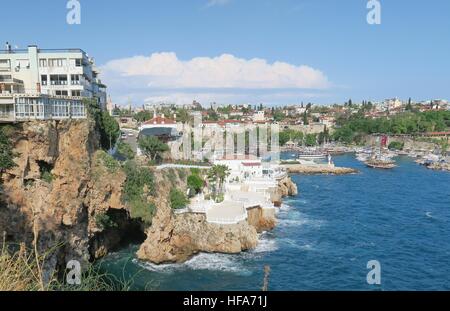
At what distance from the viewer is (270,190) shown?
47.1m

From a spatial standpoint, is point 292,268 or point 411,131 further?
point 411,131

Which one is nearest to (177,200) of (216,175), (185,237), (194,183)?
(185,237)

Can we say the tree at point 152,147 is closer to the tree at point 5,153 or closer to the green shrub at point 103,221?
the green shrub at point 103,221

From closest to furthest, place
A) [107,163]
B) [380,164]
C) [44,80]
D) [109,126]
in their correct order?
[107,163] → [44,80] → [109,126] → [380,164]

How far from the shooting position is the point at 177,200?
109ft

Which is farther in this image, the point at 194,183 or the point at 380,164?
the point at 380,164

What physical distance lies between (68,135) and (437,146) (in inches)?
4449

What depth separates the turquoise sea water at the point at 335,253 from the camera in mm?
26266

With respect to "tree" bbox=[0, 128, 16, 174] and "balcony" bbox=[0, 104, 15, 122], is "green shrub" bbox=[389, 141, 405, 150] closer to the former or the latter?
"balcony" bbox=[0, 104, 15, 122]

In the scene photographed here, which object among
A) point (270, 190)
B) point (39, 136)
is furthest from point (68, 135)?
point (270, 190)

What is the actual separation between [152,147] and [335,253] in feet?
70.7

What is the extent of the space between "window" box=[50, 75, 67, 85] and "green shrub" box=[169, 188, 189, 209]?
1288cm

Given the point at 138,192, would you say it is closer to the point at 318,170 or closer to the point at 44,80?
the point at 44,80
